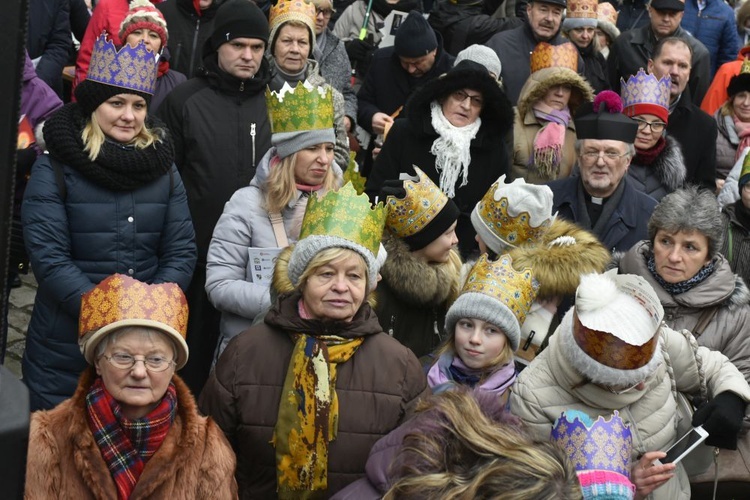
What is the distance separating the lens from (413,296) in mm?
4691

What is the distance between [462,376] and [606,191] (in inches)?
77.2

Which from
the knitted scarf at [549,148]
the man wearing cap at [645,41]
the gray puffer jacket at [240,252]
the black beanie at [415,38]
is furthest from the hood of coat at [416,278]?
the man wearing cap at [645,41]

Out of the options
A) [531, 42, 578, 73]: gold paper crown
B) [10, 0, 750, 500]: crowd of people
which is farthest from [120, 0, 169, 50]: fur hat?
[531, 42, 578, 73]: gold paper crown

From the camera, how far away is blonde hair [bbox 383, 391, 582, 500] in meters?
2.00

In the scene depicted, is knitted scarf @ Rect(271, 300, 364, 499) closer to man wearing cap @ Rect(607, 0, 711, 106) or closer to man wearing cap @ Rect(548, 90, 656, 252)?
man wearing cap @ Rect(548, 90, 656, 252)

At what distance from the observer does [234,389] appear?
357cm

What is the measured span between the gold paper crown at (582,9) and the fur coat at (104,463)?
20.1 feet

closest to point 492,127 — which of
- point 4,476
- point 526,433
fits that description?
point 526,433

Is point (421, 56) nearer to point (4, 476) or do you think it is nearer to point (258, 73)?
point (258, 73)

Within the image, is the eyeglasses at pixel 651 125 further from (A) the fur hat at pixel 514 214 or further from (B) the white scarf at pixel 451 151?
(A) the fur hat at pixel 514 214

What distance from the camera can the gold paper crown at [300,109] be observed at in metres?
4.91

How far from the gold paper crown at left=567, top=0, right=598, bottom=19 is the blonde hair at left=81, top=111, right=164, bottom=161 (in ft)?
15.3

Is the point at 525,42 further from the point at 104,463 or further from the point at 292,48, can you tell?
the point at 104,463

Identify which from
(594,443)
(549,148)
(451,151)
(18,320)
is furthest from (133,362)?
(18,320)
